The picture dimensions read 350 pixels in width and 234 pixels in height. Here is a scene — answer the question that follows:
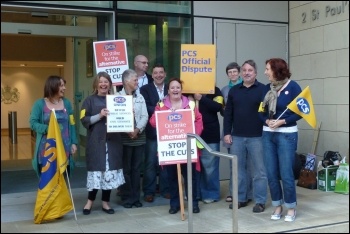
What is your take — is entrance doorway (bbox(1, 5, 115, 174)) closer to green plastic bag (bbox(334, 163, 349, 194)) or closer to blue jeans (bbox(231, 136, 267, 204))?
blue jeans (bbox(231, 136, 267, 204))

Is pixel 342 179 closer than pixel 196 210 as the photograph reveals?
No

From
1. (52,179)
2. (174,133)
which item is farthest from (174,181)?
(52,179)

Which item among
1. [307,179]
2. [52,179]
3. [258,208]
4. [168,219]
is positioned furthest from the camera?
[307,179]

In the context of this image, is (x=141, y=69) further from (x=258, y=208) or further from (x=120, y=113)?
(x=258, y=208)

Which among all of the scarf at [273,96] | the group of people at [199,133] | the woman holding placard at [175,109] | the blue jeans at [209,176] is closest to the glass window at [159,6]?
the group of people at [199,133]

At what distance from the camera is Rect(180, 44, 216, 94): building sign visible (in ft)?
18.8

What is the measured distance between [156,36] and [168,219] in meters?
3.35

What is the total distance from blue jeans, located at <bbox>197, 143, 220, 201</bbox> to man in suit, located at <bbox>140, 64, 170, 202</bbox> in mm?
518

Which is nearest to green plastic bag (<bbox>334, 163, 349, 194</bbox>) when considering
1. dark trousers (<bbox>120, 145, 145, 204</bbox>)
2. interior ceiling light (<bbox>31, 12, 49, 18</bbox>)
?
dark trousers (<bbox>120, 145, 145, 204</bbox>)

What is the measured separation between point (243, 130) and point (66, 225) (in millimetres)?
2332

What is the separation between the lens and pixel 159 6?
24.5 feet

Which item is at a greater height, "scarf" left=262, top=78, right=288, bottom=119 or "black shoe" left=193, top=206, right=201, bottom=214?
"scarf" left=262, top=78, right=288, bottom=119

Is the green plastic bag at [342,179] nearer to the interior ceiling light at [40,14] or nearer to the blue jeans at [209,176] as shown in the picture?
the blue jeans at [209,176]

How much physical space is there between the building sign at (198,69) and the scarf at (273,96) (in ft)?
2.45
